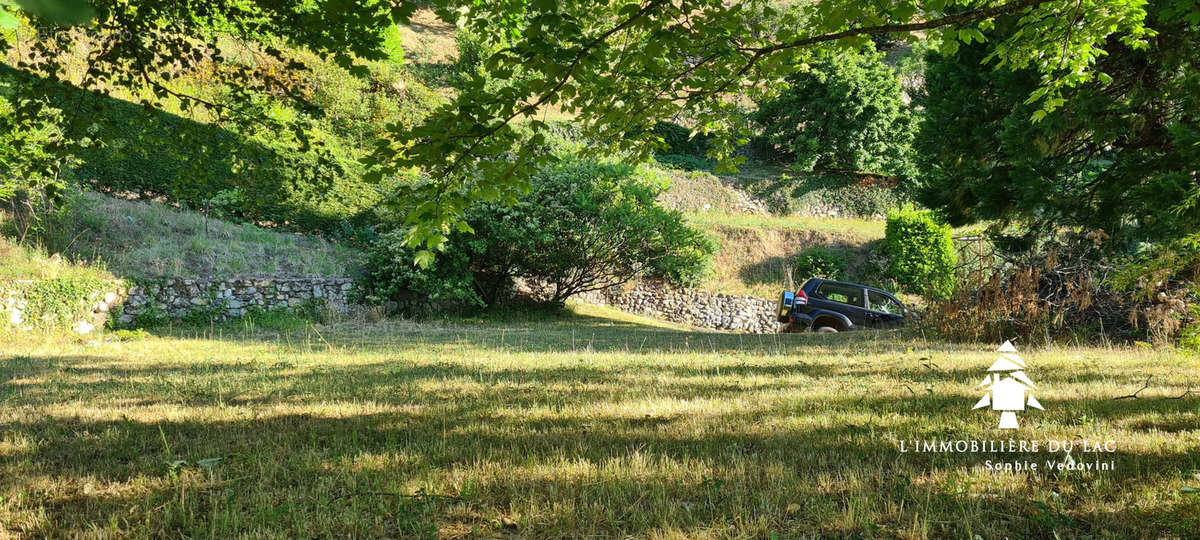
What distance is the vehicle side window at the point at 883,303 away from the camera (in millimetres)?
13344

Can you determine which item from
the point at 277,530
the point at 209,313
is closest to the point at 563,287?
the point at 209,313

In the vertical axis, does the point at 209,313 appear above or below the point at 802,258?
below

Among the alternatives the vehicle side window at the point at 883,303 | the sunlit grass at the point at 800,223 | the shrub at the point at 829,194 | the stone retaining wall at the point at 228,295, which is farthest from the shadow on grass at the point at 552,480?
the shrub at the point at 829,194

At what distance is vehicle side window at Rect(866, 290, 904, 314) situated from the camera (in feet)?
43.8

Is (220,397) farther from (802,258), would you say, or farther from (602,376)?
(802,258)

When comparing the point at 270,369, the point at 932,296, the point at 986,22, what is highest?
the point at 986,22

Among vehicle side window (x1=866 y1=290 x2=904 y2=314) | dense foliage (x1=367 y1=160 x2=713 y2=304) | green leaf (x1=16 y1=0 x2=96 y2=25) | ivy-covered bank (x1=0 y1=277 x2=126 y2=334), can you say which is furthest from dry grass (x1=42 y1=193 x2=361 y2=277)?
green leaf (x1=16 y1=0 x2=96 y2=25)

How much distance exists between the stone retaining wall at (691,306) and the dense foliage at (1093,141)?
11.0 m

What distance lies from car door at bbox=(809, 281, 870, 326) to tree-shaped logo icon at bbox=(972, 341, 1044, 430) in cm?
792

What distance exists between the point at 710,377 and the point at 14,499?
15.2 ft

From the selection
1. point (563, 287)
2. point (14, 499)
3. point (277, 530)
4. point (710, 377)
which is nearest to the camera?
point (277, 530)

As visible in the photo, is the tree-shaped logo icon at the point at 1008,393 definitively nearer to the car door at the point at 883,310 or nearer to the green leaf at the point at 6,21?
the green leaf at the point at 6,21

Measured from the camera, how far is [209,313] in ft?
37.6

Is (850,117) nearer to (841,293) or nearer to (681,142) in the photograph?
(681,142)
